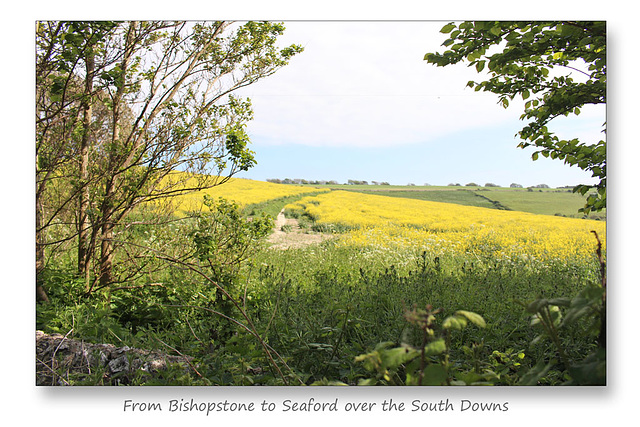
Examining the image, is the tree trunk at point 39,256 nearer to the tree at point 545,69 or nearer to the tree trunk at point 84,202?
the tree trunk at point 84,202

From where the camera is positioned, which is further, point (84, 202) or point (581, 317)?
point (84, 202)

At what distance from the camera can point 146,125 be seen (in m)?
3.19

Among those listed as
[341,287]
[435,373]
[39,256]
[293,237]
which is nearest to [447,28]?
[341,287]

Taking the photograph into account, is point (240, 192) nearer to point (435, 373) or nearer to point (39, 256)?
point (39, 256)

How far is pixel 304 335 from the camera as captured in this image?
7.57 feet

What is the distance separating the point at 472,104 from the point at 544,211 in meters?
1.22

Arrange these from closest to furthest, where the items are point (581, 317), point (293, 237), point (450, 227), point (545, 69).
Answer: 1. point (581, 317)
2. point (545, 69)
3. point (450, 227)
4. point (293, 237)

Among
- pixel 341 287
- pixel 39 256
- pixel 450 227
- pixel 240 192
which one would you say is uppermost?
pixel 240 192

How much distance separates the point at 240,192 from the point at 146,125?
45.4 inches

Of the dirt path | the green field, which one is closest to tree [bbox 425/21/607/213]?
the green field

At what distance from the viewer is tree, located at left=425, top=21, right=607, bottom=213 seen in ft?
8.13

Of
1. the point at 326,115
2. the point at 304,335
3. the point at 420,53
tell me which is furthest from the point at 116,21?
the point at 304,335

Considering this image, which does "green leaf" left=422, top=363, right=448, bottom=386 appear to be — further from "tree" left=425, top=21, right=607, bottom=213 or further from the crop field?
"tree" left=425, top=21, right=607, bottom=213

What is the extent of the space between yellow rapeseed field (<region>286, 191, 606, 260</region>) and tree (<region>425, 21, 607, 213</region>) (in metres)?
0.69
